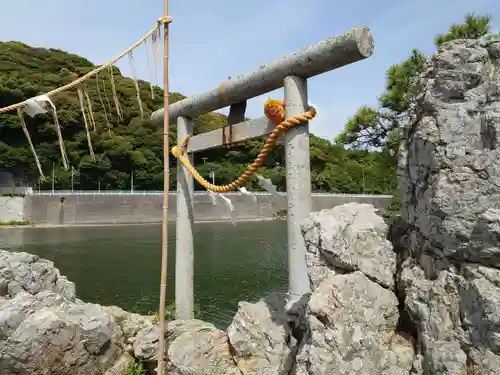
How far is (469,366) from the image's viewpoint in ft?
8.41

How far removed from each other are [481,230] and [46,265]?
6471mm

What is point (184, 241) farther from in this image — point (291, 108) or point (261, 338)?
point (291, 108)

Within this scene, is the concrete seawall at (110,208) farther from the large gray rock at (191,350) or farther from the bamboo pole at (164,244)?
the bamboo pole at (164,244)

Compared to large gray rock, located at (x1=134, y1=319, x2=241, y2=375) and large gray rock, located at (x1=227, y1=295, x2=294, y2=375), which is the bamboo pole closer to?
large gray rock, located at (x1=134, y1=319, x2=241, y2=375)

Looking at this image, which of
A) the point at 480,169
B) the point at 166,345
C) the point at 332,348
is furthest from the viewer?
the point at 166,345

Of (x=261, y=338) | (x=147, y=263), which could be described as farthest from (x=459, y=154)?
(x=147, y=263)

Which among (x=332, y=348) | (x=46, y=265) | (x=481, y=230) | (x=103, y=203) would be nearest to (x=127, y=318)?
(x=46, y=265)

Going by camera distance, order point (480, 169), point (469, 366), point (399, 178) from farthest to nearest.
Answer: point (399, 178) → point (480, 169) → point (469, 366)

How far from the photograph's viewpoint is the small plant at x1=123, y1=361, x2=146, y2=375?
16.2ft

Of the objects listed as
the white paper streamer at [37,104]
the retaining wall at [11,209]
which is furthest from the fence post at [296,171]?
the retaining wall at [11,209]

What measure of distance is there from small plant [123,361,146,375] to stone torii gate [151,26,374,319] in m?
1.32

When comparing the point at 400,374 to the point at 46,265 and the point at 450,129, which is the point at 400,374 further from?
the point at 46,265

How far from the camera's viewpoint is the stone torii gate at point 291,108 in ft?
14.4

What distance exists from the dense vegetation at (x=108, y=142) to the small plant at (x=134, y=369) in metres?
6.48
